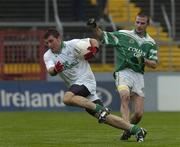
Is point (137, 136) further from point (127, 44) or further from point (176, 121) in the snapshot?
point (176, 121)

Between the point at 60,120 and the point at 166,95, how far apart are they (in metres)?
7.94

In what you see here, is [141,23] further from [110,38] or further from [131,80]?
[131,80]

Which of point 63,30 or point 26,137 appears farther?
point 63,30

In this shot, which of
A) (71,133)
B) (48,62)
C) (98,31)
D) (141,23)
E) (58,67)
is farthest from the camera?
(71,133)

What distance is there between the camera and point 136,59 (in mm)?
15062

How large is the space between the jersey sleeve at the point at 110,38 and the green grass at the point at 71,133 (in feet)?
5.72

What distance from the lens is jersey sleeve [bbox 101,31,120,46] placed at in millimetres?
15023

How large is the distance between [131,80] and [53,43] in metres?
1.92

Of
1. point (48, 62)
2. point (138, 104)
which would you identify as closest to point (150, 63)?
point (138, 104)

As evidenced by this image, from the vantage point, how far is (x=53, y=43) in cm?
1389

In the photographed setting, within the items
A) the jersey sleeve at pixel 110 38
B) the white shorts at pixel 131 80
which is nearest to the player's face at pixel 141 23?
the jersey sleeve at pixel 110 38

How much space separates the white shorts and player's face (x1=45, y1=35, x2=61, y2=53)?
4.85 feet

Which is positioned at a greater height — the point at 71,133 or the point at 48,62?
the point at 48,62

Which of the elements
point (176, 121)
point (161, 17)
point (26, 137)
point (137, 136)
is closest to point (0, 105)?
point (176, 121)
